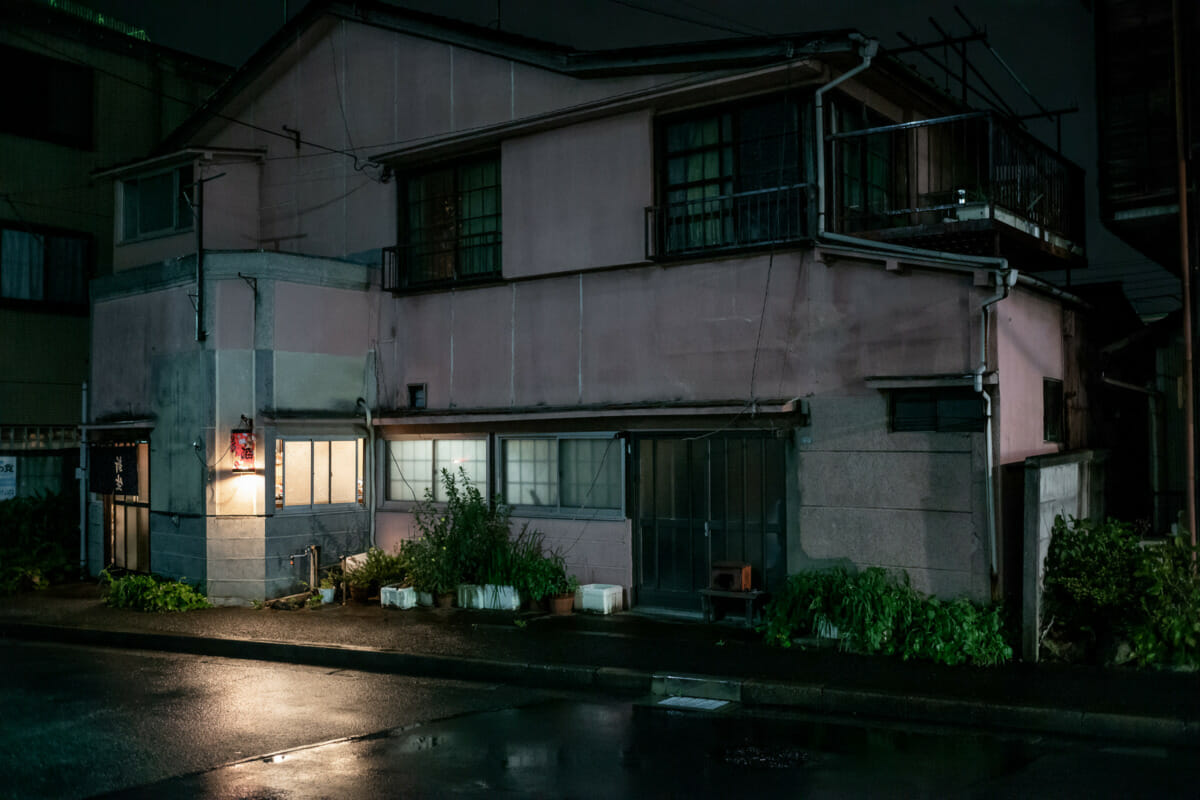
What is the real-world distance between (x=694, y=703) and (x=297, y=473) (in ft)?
28.0

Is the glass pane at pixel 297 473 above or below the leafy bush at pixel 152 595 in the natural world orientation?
above

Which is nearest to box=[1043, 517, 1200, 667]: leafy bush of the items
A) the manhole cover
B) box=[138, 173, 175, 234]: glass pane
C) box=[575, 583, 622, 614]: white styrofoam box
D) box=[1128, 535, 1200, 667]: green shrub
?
box=[1128, 535, 1200, 667]: green shrub

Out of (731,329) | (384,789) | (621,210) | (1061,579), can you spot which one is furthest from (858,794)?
(621,210)

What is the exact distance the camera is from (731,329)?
1338 cm

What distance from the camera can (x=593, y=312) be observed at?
14.7 m

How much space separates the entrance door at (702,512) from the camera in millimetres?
13086

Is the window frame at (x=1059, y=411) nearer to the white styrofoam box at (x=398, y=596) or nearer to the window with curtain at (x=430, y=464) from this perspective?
the window with curtain at (x=430, y=464)

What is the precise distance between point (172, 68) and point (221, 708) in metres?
19.3

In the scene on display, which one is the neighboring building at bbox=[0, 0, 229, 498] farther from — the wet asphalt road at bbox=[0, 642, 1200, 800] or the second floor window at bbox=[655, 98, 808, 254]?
the second floor window at bbox=[655, 98, 808, 254]

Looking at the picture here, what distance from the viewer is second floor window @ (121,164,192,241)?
59.6ft

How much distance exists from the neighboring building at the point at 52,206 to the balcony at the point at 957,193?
17.0 meters

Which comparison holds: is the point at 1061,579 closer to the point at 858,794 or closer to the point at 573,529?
the point at 858,794

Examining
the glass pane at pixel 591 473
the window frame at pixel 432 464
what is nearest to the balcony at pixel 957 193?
the glass pane at pixel 591 473

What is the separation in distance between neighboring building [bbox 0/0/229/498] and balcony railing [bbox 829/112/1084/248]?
17.0m
